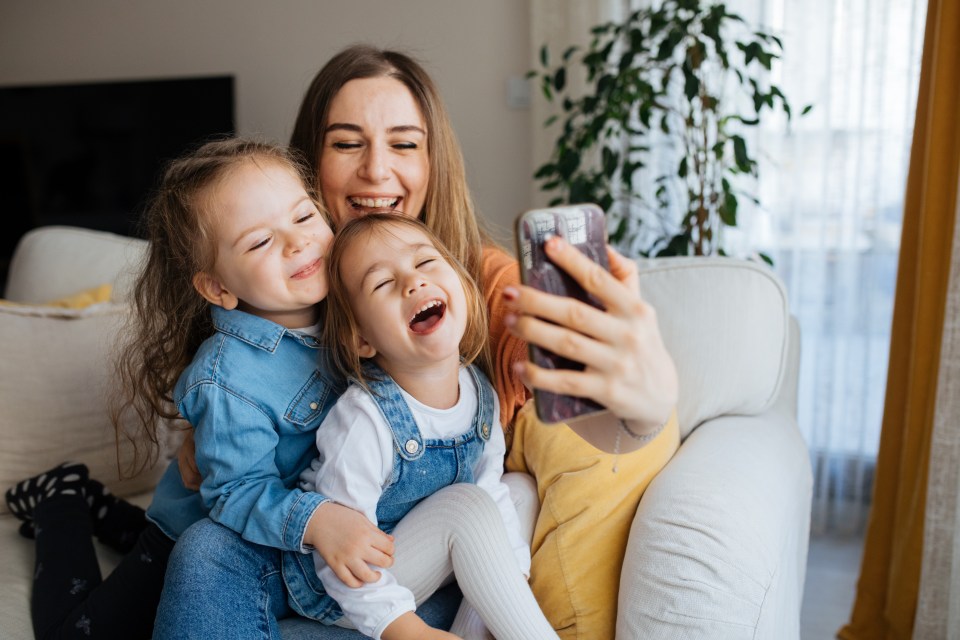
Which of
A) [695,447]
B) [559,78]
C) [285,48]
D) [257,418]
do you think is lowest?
[695,447]

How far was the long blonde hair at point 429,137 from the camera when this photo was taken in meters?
1.52

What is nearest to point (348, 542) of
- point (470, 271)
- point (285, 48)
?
point (470, 271)

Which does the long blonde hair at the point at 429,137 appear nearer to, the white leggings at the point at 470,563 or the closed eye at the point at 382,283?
the closed eye at the point at 382,283

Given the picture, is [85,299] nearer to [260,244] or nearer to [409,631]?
[260,244]

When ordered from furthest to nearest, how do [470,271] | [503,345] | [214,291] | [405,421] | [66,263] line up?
[66,263] → [470,271] → [503,345] → [214,291] → [405,421]

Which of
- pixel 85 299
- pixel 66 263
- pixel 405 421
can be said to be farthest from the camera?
pixel 66 263

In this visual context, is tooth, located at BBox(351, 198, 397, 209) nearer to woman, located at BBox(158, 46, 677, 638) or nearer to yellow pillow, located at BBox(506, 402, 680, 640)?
woman, located at BBox(158, 46, 677, 638)

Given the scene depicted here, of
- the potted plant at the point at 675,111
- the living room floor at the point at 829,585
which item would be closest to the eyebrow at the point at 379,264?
the potted plant at the point at 675,111

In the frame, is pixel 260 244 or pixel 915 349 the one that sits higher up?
pixel 260 244

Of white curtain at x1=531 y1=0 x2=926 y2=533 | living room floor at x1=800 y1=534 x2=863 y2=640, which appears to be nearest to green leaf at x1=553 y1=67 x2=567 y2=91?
white curtain at x1=531 y1=0 x2=926 y2=533

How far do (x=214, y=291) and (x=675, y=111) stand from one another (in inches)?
67.0

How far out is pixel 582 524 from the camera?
131cm

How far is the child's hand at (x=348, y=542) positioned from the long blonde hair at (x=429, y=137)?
547 mm

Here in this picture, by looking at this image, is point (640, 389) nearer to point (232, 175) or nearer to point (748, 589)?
point (748, 589)
